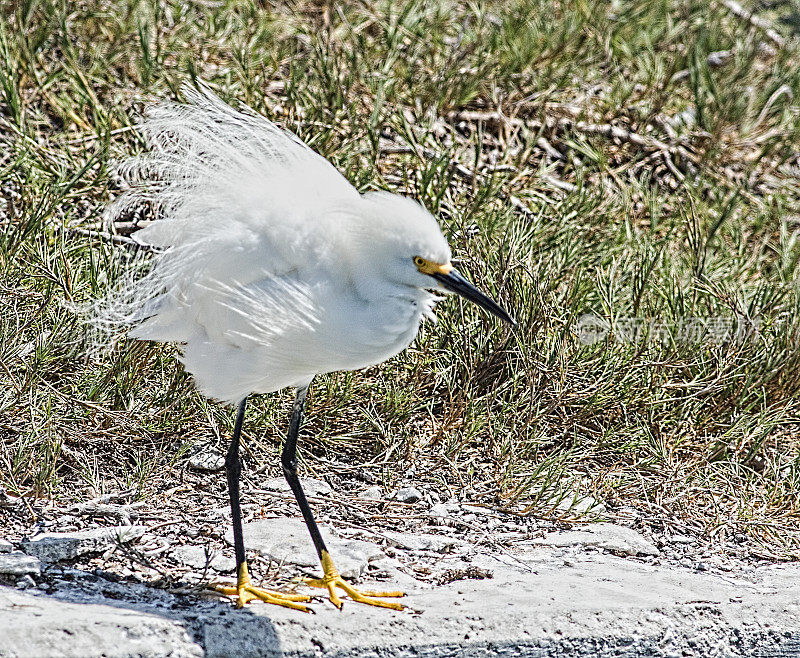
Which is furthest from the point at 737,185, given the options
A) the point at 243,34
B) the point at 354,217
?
the point at 354,217

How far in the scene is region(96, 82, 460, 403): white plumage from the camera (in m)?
2.27

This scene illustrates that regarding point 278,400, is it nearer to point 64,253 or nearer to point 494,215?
point 64,253

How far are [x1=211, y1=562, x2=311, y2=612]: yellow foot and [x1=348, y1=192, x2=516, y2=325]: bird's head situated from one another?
0.84 meters

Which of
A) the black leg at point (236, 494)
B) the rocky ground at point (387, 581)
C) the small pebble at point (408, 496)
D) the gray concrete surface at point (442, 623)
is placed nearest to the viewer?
the gray concrete surface at point (442, 623)

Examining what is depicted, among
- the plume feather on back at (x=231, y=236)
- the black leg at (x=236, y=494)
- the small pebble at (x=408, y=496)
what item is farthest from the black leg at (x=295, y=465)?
the small pebble at (x=408, y=496)

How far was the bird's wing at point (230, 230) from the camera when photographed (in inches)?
91.2

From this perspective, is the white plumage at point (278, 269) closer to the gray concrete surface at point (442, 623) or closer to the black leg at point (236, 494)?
the black leg at point (236, 494)

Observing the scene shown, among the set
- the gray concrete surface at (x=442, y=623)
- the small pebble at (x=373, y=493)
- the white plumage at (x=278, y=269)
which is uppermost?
the white plumage at (x=278, y=269)

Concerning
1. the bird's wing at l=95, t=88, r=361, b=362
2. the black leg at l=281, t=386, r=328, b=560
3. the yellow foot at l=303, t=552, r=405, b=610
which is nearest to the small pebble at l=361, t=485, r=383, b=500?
the black leg at l=281, t=386, r=328, b=560

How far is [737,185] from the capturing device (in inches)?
195

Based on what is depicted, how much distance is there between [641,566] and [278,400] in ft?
4.33

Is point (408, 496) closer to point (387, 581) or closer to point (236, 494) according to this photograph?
point (387, 581)

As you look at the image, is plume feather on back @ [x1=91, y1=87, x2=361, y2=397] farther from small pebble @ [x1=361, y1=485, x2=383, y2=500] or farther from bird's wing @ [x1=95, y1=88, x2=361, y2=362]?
small pebble @ [x1=361, y1=485, x2=383, y2=500]

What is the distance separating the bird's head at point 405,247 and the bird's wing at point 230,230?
108mm
